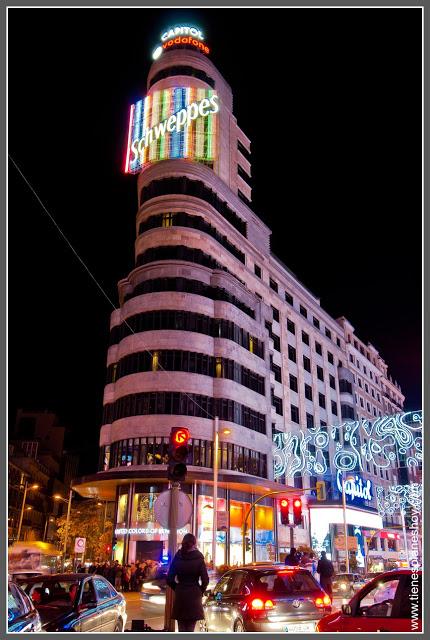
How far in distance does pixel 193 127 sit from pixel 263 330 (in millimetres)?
20454

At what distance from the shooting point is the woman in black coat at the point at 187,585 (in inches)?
298

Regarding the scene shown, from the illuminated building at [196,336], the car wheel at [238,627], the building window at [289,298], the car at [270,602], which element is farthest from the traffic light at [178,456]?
the building window at [289,298]

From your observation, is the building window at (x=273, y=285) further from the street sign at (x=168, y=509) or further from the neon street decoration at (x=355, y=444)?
the street sign at (x=168, y=509)

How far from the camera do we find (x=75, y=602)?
9586 millimetres

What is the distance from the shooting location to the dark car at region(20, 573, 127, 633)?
926 cm

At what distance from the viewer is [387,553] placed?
224 feet

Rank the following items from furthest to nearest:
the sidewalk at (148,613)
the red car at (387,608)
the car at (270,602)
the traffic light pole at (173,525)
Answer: the sidewalk at (148,613), the car at (270,602), the traffic light pole at (173,525), the red car at (387,608)

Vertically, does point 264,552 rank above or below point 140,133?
below

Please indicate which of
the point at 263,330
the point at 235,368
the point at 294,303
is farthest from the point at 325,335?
the point at 235,368

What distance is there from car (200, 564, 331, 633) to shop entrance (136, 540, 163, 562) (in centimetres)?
2824

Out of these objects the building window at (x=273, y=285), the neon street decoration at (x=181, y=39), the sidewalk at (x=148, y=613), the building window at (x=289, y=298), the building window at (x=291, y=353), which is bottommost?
the sidewalk at (x=148, y=613)

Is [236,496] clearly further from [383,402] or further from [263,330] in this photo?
[383,402]

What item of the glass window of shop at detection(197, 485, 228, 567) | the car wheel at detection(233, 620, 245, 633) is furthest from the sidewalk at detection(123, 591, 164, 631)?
the glass window of shop at detection(197, 485, 228, 567)

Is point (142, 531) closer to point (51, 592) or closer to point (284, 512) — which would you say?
point (284, 512)
